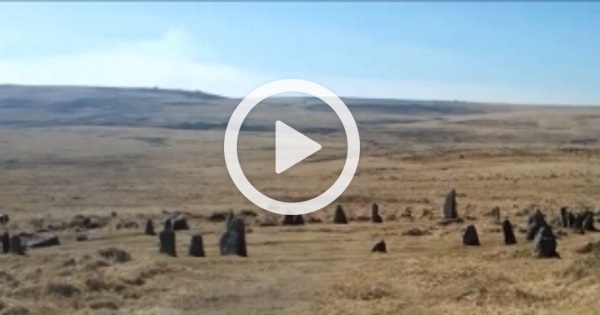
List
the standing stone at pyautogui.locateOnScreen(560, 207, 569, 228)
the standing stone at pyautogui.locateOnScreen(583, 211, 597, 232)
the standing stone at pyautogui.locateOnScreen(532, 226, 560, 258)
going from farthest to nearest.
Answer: the standing stone at pyautogui.locateOnScreen(560, 207, 569, 228) → the standing stone at pyautogui.locateOnScreen(583, 211, 597, 232) → the standing stone at pyautogui.locateOnScreen(532, 226, 560, 258)

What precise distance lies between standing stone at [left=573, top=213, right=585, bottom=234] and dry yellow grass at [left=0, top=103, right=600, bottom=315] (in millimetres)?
996

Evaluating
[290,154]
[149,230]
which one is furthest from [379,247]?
[290,154]

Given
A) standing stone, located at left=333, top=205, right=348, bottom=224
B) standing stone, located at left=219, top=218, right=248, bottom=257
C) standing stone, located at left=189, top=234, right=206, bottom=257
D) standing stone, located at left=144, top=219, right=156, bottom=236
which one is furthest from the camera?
standing stone, located at left=333, top=205, right=348, bottom=224

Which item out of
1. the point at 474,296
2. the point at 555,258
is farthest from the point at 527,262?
the point at 474,296

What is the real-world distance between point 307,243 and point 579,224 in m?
10.6

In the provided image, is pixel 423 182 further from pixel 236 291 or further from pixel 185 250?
pixel 236 291

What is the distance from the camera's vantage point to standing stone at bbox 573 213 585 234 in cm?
3196

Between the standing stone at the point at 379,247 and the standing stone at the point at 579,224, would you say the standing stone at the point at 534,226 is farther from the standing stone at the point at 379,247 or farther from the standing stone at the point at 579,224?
the standing stone at the point at 379,247

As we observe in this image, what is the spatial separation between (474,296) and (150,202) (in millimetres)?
26671

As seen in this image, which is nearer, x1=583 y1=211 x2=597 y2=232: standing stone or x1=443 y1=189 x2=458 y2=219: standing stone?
x1=583 y1=211 x2=597 y2=232: standing stone

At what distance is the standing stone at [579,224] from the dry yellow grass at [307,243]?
3.27 feet

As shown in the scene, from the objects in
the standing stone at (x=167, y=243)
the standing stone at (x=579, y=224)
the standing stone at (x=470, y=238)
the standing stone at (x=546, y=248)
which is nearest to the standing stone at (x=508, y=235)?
the standing stone at (x=470, y=238)

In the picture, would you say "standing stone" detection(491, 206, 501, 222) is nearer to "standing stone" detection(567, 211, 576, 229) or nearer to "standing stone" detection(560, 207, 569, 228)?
"standing stone" detection(560, 207, 569, 228)

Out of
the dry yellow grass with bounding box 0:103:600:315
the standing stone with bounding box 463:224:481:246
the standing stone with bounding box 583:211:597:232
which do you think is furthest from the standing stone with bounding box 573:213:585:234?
the standing stone with bounding box 463:224:481:246
